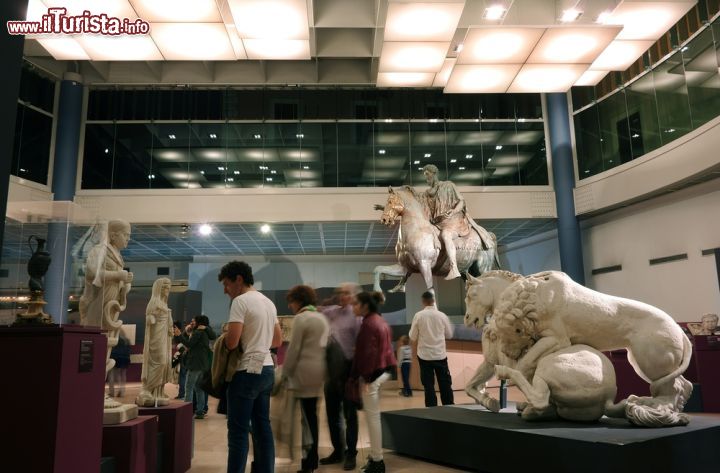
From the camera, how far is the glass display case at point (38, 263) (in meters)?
2.81

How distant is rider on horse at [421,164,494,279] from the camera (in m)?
8.12

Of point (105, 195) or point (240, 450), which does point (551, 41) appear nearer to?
point (240, 450)

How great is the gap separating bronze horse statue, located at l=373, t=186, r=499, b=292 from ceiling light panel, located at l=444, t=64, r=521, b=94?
3572mm

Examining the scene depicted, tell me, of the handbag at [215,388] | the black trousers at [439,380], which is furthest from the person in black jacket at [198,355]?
the handbag at [215,388]

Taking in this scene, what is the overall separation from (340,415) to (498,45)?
24.4 ft

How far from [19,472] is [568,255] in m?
Result: 13.2

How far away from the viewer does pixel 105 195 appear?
45.0ft

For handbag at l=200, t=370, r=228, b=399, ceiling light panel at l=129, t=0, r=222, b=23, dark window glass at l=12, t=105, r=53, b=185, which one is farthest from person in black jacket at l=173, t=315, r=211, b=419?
dark window glass at l=12, t=105, r=53, b=185

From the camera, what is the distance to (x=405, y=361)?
930 cm

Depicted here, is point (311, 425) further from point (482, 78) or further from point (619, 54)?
point (619, 54)

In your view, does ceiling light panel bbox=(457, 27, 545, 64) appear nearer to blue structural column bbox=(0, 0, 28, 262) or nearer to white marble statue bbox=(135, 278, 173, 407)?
white marble statue bbox=(135, 278, 173, 407)

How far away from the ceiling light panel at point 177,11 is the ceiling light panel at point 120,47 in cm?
99

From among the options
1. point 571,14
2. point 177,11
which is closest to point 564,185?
point 571,14

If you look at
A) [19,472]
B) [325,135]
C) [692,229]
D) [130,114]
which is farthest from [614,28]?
[130,114]
